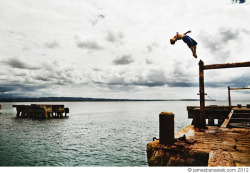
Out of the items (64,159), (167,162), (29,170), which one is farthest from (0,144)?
(167,162)

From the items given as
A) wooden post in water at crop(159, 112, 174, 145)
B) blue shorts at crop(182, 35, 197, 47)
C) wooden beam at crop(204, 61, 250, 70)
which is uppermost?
blue shorts at crop(182, 35, 197, 47)

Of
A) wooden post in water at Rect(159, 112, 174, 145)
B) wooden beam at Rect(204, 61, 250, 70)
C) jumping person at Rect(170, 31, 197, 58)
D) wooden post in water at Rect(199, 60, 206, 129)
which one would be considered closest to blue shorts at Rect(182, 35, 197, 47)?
jumping person at Rect(170, 31, 197, 58)

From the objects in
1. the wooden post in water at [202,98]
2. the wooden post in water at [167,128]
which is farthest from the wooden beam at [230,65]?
the wooden post in water at [167,128]

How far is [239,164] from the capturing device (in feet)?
10.6

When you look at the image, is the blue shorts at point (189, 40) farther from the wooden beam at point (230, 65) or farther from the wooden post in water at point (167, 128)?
the wooden post in water at point (167, 128)

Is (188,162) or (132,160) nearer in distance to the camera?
(188,162)

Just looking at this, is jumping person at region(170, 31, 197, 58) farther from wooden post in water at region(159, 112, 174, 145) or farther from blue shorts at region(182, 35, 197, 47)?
wooden post in water at region(159, 112, 174, 145)

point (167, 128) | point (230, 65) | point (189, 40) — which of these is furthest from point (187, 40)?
point (167, 128)

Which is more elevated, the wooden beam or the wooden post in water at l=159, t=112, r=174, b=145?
the wooden beam

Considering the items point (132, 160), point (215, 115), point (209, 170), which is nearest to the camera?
point (209, 170)

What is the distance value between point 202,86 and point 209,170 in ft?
15.5

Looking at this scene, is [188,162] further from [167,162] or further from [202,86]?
[202,86]

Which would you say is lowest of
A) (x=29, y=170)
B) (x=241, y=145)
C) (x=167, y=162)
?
(x=29, y=170)

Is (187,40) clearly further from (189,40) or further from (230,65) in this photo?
(230,65)
